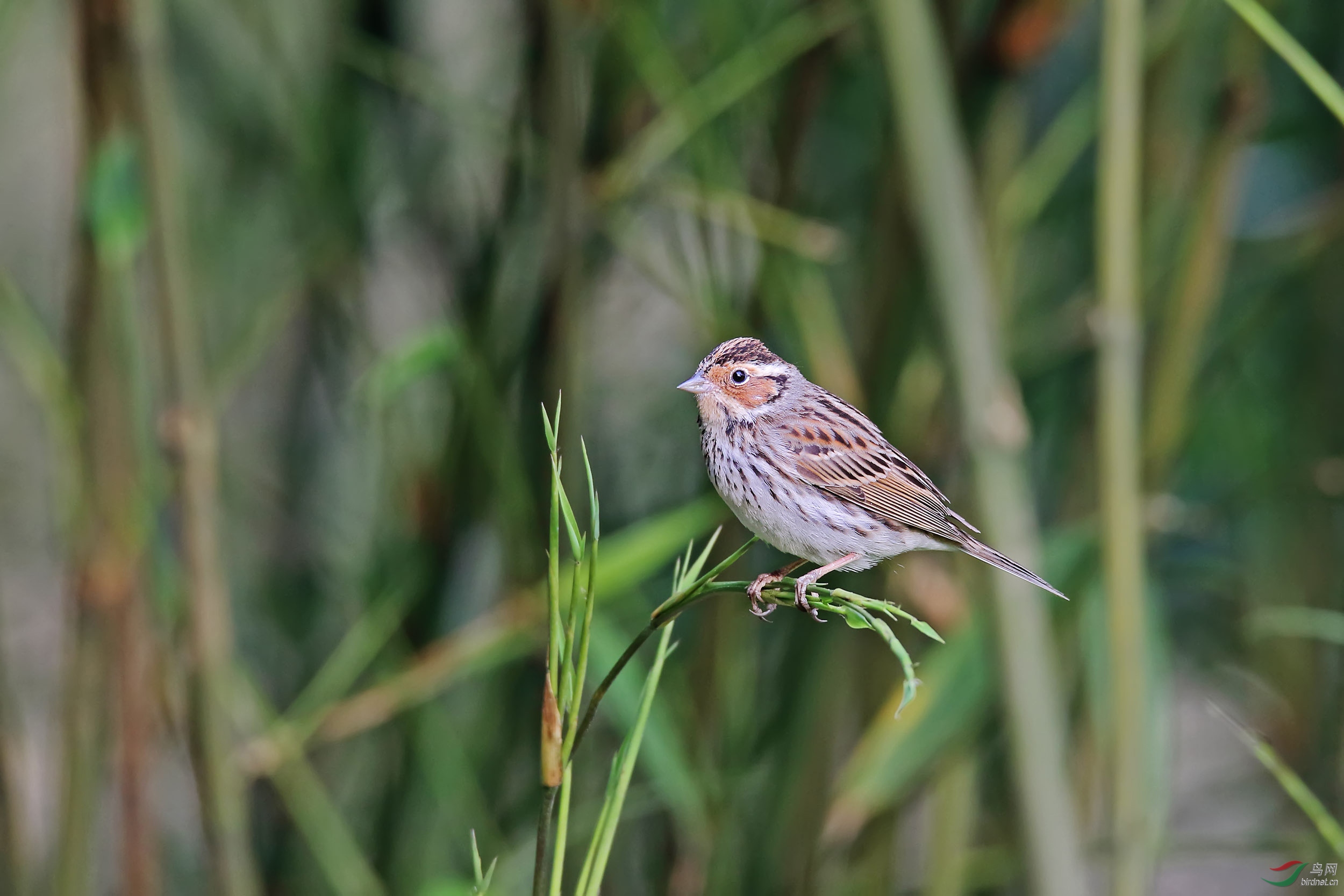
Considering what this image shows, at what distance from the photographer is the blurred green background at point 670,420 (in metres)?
1.46

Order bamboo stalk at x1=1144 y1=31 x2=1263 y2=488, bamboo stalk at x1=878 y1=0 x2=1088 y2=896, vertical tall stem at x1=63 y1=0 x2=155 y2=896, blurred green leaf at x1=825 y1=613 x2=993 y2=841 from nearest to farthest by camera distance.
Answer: bamboo stalk at x1=878 y1=0 x2=1088 y2=896
vertical tall stem at x1=63 y1=0 x2=155 y2=896
blurred green leaf at x1=825 y1=613 x2=993 y2=841
bamboo stalk at x1=1144 y1=31 x2=1263 y2=488

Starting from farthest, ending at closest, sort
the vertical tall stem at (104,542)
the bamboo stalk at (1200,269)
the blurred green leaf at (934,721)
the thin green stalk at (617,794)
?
1. the bamboo stalk at (1200,269)
2. the blurred green leaf at (934,721)
3. the vertical tall stem at (104,542)
4. the thin green stalk at (617,794)

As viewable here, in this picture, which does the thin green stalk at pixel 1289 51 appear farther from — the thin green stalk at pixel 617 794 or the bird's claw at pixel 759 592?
the thin green stalk at pixel 617 794

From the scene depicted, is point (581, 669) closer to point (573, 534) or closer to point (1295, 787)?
point (573, 534)

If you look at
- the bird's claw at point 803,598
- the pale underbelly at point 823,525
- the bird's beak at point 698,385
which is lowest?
the bird's claw at point 803,598

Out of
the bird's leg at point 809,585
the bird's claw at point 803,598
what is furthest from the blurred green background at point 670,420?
the bird's claw at point 803,598

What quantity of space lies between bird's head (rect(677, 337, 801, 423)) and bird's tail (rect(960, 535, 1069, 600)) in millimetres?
326

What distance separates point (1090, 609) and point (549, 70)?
102cm

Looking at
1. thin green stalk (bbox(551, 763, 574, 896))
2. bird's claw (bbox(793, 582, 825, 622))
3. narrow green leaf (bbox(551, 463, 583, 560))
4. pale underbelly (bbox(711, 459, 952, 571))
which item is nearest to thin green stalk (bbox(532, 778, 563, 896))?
thin green stalk (bbox(551, 763, 574, 896))

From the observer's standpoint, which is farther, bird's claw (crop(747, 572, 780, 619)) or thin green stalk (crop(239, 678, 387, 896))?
thin green stalk (crop(239, 678, 387, 896))

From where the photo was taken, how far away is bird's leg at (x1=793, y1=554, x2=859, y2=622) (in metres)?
0.92

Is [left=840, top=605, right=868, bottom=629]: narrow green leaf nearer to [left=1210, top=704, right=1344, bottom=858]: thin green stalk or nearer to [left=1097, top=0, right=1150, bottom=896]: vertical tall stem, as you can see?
[left=1210, top=704, right=1344, bottom=858]: thin green stalk

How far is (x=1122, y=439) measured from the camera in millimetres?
1270

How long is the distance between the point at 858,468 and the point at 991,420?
40 cm
